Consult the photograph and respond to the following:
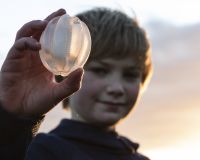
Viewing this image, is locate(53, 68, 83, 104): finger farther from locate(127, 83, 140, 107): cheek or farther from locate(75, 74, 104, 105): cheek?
locate(127, 83, 140, 107): cheek

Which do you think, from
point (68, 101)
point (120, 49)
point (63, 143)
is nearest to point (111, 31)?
point (120, 49)

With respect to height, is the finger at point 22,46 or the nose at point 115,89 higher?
the finger at point 22,46

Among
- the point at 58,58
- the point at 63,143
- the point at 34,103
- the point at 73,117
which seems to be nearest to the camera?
the point at 58,58

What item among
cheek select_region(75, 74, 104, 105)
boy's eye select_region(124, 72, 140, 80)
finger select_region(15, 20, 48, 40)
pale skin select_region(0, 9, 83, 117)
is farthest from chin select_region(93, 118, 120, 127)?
finger select_region(15, 20, 48, 40)

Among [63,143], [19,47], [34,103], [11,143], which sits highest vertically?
[19,47]

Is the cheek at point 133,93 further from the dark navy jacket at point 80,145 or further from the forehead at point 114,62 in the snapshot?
the dark navy jacket at point 80,145

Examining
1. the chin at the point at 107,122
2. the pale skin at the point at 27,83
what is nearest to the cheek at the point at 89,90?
the chin at the point at 107,122

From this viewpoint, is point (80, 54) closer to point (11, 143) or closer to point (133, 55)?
point (11, 143)
